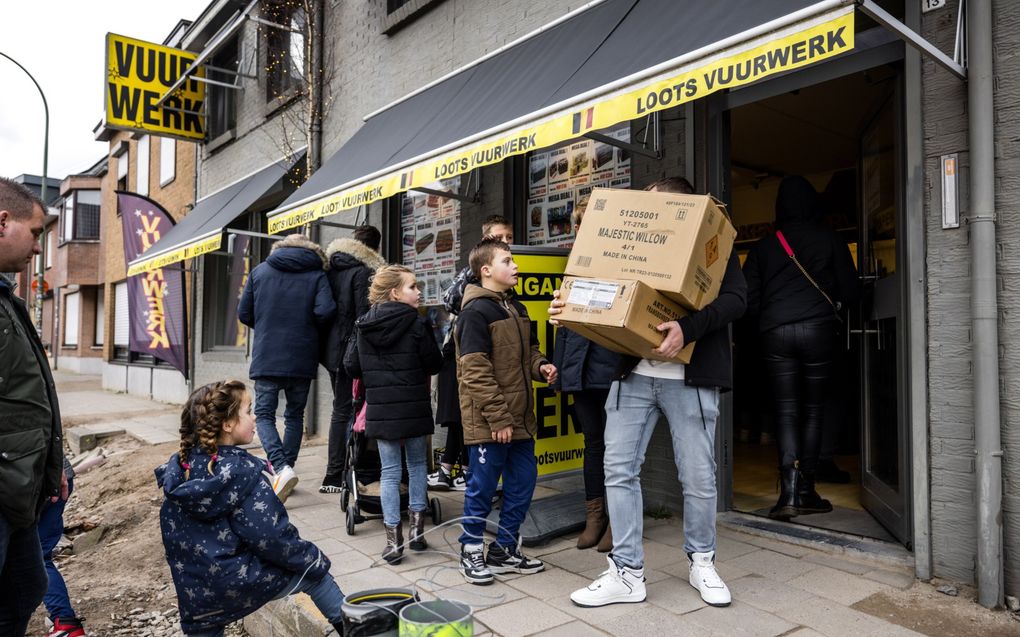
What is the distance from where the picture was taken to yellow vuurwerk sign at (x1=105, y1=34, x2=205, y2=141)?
11.1 m

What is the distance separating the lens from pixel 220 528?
267 cm

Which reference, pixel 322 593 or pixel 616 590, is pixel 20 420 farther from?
pixel 616 590

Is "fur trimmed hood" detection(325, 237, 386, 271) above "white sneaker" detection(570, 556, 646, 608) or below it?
above

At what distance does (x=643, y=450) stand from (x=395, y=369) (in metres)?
1.53

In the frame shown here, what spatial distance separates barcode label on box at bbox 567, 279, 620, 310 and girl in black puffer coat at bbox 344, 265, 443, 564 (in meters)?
1.37

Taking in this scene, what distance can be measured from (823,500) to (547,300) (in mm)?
2253

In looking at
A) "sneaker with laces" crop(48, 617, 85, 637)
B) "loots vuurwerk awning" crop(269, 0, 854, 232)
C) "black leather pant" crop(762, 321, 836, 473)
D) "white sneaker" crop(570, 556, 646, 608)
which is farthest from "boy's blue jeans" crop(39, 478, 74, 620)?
"black leather pant" crop(762, 321, 836, 473)

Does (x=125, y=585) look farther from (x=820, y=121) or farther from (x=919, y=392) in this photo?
(x=820, y=121)

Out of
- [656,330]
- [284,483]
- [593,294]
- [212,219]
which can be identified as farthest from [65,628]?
[212,219]

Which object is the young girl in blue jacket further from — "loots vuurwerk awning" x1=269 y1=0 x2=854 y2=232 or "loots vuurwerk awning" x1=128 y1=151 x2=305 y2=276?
"loots vuurwerk awning" x1=128 y1=151 x2=305 y2=276

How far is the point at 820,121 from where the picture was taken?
23.0ft

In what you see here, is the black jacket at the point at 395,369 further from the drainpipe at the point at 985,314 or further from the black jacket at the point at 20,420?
the drainpipe at the point at 985,314

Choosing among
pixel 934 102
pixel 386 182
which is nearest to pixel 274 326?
pixel 386 182

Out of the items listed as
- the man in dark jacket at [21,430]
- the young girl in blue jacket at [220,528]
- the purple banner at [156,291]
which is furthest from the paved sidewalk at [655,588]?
the purple banner at [156,291]
